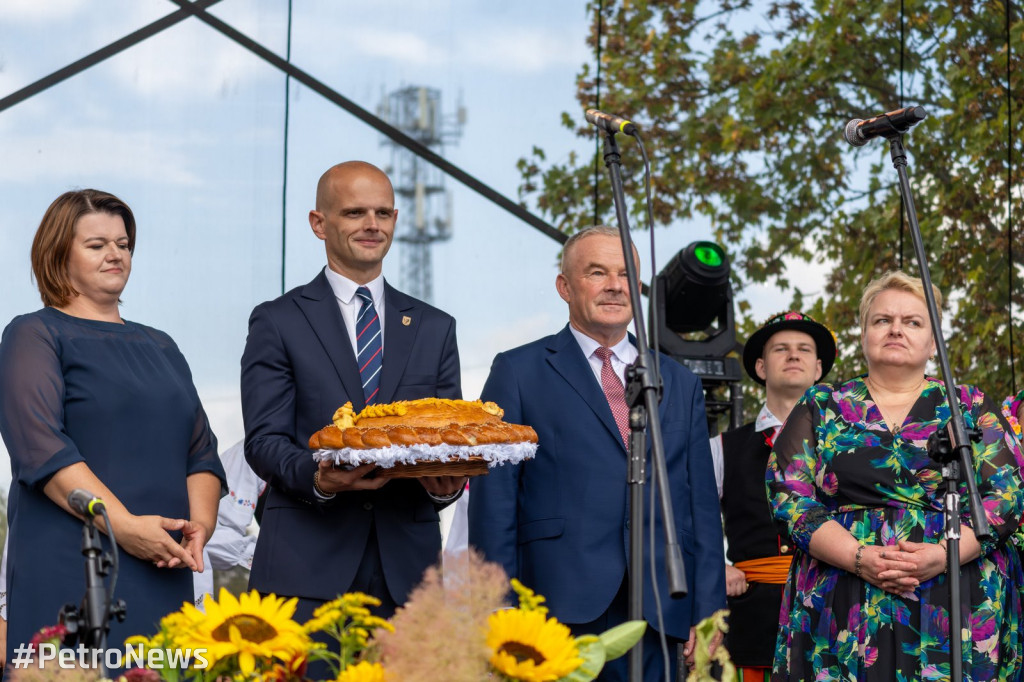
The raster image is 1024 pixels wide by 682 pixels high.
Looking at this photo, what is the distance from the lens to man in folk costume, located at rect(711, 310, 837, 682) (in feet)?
14.4

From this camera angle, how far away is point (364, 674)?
1.25 metres

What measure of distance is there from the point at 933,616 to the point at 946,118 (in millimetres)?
4365

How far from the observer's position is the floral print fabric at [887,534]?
320cm

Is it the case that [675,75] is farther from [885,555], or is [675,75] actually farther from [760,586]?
[885,555]

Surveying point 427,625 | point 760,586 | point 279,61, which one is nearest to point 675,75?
point 279,61

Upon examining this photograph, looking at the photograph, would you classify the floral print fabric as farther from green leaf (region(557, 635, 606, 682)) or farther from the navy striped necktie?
green leaf (region(557, 635, 606, 682))

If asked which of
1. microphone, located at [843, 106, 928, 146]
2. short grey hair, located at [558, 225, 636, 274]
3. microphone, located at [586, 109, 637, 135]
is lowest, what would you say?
short grey hair, located at [558, 225, 636, 274]

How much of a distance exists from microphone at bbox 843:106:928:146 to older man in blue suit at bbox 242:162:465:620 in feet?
3.75

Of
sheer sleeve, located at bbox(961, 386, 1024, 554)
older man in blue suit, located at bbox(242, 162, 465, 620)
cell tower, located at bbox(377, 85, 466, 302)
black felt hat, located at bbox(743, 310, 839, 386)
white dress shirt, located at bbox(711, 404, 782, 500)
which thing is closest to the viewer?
older man in blue suit, located at bbox(242, 162, 465, 620)

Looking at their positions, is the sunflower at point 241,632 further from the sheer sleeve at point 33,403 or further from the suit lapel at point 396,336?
the suit lapel at point 396,336

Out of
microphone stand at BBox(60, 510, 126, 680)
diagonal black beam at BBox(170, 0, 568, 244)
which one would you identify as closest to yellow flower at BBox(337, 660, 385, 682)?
microphone stand at BBox(60, 510, 126, 680)

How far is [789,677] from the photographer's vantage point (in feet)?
11.0

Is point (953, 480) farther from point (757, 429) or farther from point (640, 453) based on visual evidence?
point (757, 429)

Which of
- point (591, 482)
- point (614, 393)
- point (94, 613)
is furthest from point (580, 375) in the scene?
point (94, 613)
